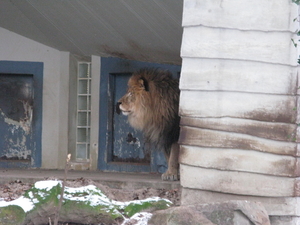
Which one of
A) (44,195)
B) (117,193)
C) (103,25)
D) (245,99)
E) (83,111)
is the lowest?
(117,193)

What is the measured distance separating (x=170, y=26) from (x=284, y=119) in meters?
2.26

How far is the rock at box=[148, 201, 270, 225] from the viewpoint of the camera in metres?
3.54

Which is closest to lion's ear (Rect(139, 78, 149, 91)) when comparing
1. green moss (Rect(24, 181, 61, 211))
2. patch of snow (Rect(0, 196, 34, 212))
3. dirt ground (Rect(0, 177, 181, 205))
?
dirt ground (Rect(0, 177, 181, 205))

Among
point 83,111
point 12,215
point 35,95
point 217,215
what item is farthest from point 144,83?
point 217,215

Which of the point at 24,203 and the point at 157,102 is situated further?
the point at 157,102

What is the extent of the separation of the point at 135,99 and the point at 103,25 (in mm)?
942

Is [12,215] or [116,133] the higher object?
[116,133]

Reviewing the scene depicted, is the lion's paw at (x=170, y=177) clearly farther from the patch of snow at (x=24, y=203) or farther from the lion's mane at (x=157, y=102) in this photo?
the patch of snow at (x=24, y=203)

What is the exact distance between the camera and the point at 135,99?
6602 millimetres

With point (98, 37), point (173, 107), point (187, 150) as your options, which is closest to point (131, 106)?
point (173, 107)

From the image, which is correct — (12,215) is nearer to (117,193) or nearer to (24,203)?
(24,203)

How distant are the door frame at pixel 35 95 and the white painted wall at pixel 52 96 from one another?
0.06m

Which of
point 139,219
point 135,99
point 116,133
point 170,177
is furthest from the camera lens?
point 116,133

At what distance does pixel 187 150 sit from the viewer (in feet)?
13.6
